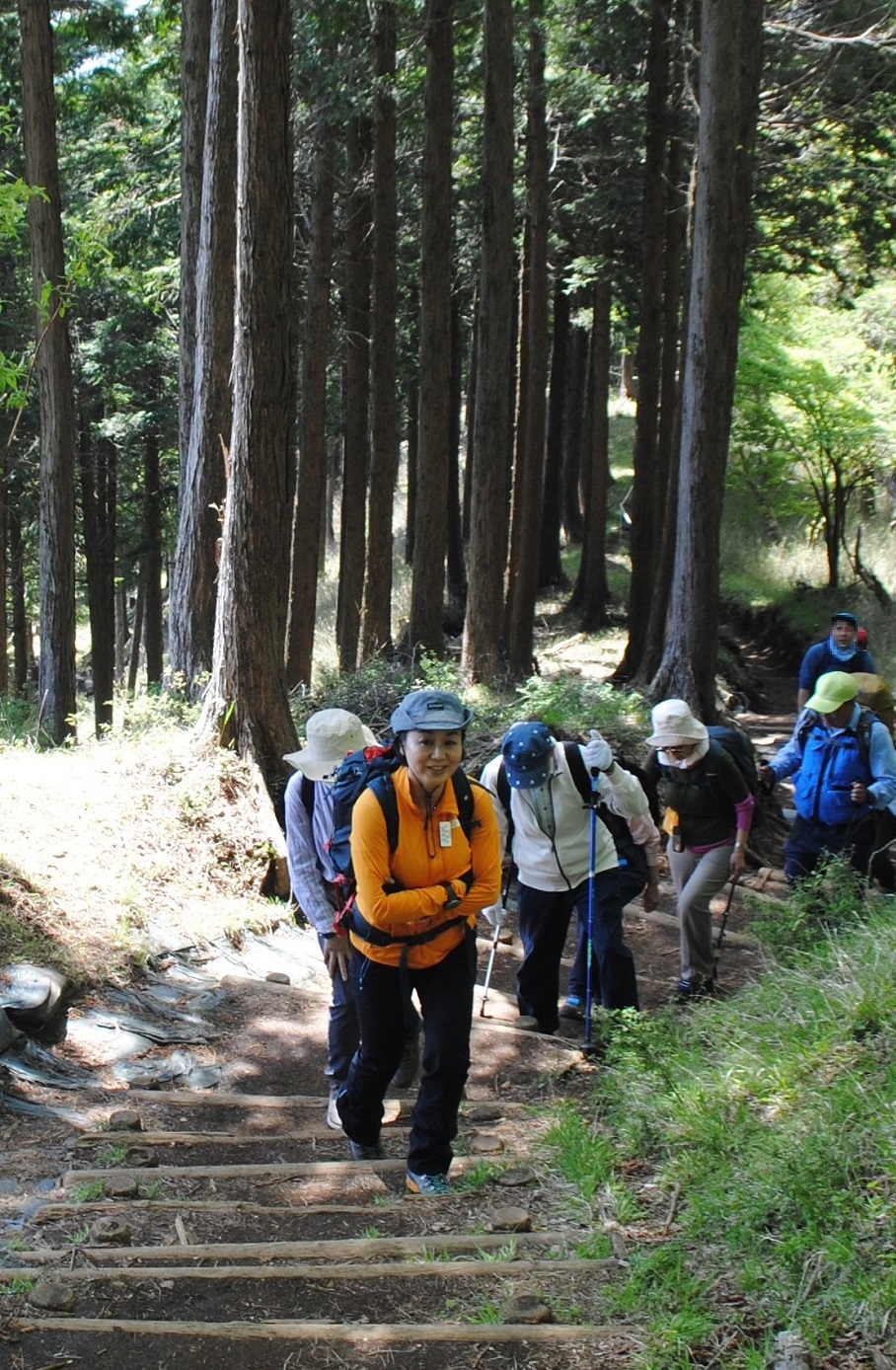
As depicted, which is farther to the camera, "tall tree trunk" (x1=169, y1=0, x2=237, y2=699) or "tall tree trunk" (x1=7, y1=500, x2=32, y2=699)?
"tall tree trunk" (x1=7, y1=500, x2=32, y2=699)

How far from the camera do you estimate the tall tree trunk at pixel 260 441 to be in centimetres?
1011

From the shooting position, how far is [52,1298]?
3906mm

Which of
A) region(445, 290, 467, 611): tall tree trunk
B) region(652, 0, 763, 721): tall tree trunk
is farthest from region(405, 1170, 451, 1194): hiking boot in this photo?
region(445, 290, 467, 611): tall tree trunk

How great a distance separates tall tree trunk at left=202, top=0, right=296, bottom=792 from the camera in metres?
10.1

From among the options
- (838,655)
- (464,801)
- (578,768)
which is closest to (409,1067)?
(578,768)

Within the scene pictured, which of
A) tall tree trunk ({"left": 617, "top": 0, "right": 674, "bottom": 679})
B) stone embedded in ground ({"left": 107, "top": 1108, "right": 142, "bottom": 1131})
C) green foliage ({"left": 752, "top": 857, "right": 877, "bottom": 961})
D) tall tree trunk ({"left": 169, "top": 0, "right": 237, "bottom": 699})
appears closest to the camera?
stone embedded in ground ({"left": 107, "top": 1108, "right": 142, "bottom": 1131})

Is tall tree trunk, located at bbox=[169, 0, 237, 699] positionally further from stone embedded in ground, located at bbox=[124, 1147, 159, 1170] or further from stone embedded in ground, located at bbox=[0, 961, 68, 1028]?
stone embedded in ground, located at bbox=[124, 1147, 159, 1170]

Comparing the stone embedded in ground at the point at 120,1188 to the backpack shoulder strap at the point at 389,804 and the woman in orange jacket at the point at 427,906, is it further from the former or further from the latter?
the backpack shoulder strap at the point at 389,804

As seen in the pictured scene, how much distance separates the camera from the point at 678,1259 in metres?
4.03

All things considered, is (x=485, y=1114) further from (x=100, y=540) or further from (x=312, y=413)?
(x=100, y=540)

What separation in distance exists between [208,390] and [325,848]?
8.19 metres

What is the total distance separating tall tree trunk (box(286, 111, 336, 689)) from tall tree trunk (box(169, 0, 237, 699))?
6.05 metres

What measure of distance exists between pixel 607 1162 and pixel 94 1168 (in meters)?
2.19

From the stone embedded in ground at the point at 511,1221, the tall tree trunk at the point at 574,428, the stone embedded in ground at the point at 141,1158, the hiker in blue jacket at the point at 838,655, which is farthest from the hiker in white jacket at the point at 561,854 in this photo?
the tall tree trunk at the point at 574,428
